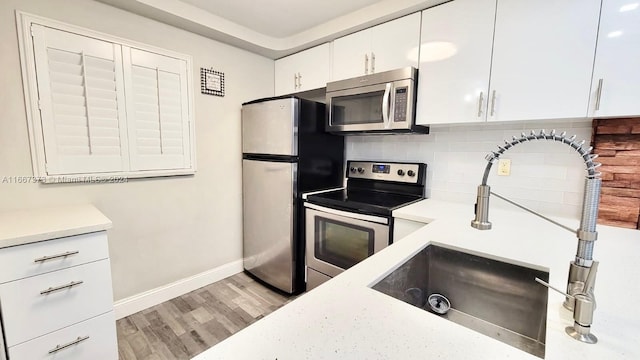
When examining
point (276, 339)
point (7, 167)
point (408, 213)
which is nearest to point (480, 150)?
point (408, 213)

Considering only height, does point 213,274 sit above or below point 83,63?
below

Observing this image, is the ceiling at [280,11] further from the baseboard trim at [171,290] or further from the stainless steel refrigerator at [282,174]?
the baseboard trim at [171,290]

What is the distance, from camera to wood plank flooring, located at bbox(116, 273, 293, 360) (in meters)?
1.74

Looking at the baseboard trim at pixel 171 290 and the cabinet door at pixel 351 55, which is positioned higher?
the cabinet door at pixel 351 55

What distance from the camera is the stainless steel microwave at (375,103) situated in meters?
1.83

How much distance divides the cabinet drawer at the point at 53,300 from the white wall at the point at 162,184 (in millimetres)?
663

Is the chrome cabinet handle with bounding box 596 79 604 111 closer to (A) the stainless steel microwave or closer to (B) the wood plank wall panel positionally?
(B) the wood plank wall panel

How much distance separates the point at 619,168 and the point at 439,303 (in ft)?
4.10

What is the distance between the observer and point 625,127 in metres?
1.39

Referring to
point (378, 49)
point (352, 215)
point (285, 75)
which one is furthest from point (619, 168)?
point (285, 75)

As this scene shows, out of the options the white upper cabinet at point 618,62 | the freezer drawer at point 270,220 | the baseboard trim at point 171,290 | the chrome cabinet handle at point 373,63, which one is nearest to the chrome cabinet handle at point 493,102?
the white upper cabinet at point 618,62

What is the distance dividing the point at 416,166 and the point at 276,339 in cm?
184

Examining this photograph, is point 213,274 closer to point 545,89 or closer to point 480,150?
point 480,150

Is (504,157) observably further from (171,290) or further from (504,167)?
(171,290)
